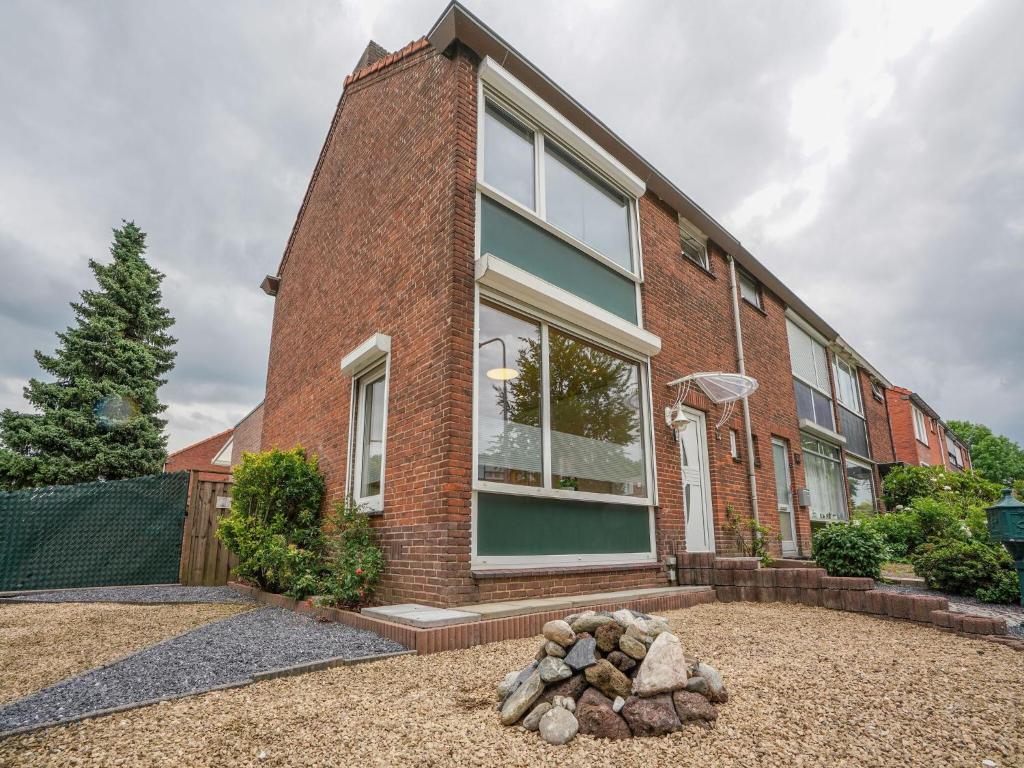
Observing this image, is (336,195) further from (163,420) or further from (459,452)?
(163,420)

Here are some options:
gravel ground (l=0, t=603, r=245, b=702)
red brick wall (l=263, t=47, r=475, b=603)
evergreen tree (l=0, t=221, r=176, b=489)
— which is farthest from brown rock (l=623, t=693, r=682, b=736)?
evergreen tree (l=0, t=221, r=176, b=489)

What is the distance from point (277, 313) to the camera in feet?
36.1

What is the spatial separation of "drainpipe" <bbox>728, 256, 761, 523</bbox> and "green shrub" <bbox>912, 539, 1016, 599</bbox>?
2.30 m

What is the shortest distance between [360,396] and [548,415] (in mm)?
2666

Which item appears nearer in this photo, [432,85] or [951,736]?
[951,736]

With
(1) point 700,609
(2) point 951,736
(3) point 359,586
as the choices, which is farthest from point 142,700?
(1) point 700,609

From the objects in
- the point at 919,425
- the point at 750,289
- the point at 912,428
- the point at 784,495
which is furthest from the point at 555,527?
the point at 919,425

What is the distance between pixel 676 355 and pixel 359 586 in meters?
5.36

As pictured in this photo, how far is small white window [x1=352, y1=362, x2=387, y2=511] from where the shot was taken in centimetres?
610

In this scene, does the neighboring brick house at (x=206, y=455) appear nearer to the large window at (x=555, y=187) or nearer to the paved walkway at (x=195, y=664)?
the paved walkway at (x=195, y=664)

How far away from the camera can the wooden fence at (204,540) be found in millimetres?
8080

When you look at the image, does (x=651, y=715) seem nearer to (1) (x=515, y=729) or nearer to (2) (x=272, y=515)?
(1) (x=515, y=729)

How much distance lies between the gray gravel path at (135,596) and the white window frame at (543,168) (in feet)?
18.5

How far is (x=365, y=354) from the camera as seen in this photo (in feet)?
20.8
